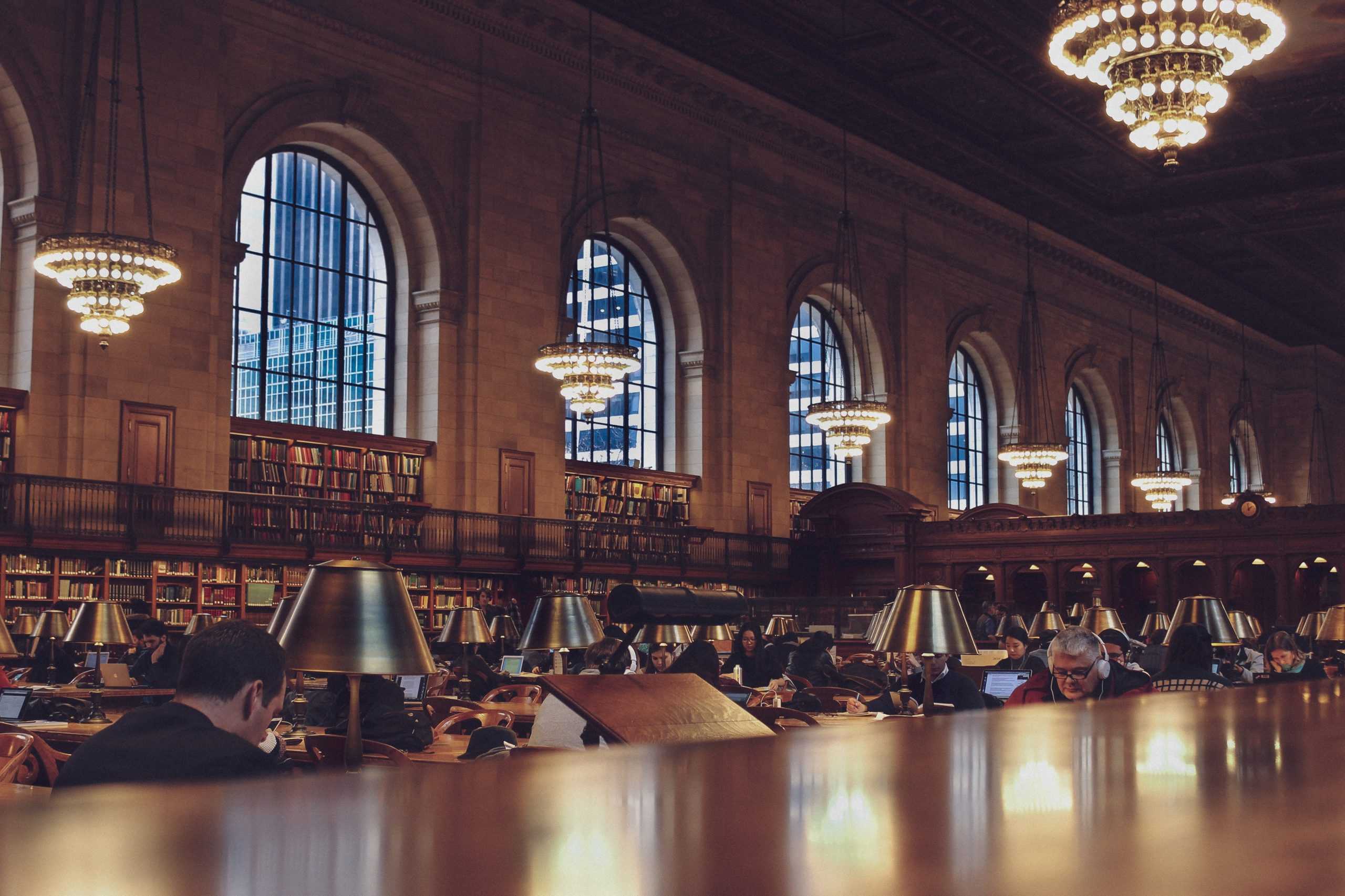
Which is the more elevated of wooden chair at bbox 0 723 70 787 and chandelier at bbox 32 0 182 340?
chandelier at bbox 32 0 182 340

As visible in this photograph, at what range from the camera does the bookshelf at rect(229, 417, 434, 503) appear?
1684cm

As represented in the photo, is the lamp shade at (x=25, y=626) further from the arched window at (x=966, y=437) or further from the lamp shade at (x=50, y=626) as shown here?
the arched window at (x=966, y=437)

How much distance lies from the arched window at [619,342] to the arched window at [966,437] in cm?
837

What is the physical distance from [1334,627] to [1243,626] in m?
1.71

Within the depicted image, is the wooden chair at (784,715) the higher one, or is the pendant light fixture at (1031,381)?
the pendant light fixture at (1031,381)

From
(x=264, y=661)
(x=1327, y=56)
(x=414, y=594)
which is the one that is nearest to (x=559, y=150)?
(x=414, y=594)

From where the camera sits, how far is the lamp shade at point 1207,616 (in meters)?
A: 8.40

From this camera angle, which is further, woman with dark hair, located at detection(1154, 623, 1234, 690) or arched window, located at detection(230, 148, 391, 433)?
arched window, located at detection(230, 148, 391, 433)

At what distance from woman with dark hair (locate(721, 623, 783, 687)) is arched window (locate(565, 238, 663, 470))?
419 inches

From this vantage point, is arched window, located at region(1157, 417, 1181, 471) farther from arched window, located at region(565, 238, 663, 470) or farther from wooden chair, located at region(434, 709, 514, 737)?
wooden chair, located at region(434, 709, 514, 737)

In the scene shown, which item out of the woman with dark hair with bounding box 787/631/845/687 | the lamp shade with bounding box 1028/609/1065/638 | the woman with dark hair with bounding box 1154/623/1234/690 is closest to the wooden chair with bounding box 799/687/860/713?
the woman with dark hair with bounding box 787/631/845/687

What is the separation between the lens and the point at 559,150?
811 inches

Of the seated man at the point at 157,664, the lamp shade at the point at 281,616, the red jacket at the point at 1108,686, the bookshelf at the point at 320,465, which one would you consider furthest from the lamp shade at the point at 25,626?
the red jacket at the point at 1108,686

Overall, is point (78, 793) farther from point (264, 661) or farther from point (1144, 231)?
point (1144, 231)
